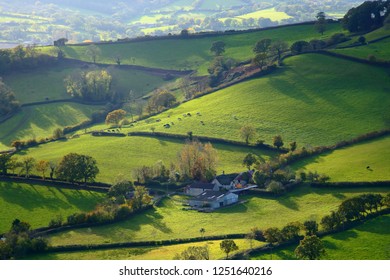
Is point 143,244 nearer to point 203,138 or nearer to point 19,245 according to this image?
point 19,245

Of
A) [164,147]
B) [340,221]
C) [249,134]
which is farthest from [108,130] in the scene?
[340,221]

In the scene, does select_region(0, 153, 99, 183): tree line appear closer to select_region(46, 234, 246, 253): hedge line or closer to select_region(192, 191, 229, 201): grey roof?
select_region(192, 191, 229, 201): grey roof

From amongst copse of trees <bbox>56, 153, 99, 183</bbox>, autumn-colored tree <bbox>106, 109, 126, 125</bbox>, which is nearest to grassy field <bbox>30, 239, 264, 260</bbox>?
copse of trees <bbox>56, 153, 99, 183</bbox>

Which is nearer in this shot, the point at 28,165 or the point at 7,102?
the point at 28,165

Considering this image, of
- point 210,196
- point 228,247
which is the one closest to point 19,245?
point 228,247

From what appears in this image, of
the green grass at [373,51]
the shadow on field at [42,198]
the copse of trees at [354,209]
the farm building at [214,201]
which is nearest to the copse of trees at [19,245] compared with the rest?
the shadow on field at [42,198]

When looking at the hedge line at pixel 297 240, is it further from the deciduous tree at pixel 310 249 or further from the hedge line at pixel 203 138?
the hedge line at pixel 203 138

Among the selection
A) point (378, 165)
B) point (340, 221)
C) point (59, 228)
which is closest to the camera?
point (340, 221)

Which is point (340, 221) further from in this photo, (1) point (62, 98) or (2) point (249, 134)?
(1) point (62, 98)
